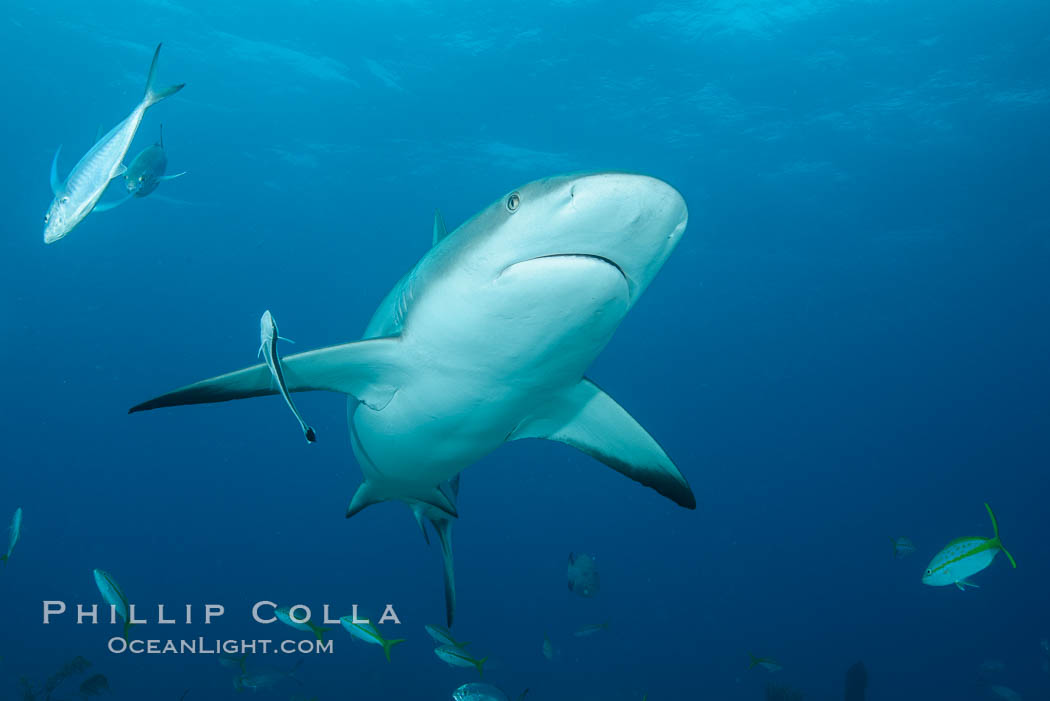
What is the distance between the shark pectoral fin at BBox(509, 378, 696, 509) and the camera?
3.66 meters

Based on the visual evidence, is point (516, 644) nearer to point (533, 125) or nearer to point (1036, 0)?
point (533, 125)

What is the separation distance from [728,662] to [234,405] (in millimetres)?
47738

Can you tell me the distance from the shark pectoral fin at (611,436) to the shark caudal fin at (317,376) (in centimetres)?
104

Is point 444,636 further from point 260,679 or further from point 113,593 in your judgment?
point 260,679

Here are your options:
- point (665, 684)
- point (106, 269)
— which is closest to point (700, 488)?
point (665, 684)

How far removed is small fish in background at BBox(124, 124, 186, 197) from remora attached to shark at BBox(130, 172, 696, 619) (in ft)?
10.0

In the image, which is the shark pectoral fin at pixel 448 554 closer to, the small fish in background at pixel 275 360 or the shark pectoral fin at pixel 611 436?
the shark pectoral fin at pixel 611 436

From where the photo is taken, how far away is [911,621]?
47.2 meters

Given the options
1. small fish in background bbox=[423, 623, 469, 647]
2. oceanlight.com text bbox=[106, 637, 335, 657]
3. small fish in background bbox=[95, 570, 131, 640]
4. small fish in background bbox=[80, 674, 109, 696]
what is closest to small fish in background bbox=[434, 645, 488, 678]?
small fish in background bbox=[423, 623, 469, 647]

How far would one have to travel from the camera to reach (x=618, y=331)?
139 ft

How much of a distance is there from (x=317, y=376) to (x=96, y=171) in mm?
1522

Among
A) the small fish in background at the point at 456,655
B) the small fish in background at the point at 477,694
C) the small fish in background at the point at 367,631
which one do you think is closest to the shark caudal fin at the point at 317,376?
the small fish in background at the point at 367,631

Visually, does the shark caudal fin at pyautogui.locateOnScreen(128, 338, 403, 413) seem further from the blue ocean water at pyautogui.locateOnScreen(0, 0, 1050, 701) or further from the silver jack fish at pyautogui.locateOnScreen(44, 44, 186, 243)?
the blue ocean water at pyautogui.locateOnScreen(0, 0, 1050, 701)

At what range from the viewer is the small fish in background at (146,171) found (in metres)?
5.38
